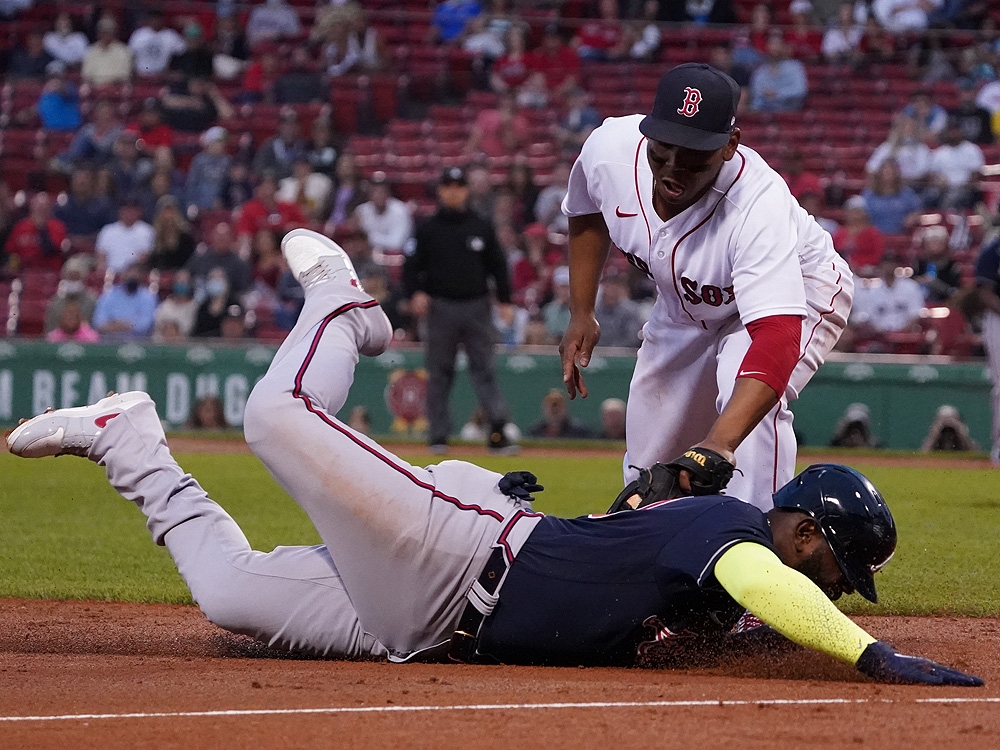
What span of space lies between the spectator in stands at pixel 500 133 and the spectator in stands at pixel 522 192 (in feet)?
3.30

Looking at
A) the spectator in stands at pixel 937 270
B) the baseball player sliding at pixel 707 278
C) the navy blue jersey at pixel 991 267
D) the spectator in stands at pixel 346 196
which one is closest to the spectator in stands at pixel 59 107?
the spectator in stands at pixel 346 196

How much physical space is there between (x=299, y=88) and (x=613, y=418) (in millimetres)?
7247

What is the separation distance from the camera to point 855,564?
153 inches

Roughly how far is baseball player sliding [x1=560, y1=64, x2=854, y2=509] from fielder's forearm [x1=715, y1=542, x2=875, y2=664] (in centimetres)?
38

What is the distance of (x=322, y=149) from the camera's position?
54.8ft

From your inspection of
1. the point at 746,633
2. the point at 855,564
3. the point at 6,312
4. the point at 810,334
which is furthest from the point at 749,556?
the point at 6,312

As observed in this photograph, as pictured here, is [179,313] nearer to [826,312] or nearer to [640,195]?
[640,195]

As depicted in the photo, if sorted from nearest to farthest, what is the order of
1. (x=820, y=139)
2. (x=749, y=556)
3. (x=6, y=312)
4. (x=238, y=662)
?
(x=749, y=556) → (x=238, y=662) → (x=6, y=312) → (x=820, y=139)

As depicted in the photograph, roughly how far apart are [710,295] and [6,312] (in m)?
12.2

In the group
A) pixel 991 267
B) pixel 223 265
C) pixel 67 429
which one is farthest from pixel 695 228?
pixel 223 265

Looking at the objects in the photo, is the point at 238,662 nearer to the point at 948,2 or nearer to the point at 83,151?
the point at 83,151

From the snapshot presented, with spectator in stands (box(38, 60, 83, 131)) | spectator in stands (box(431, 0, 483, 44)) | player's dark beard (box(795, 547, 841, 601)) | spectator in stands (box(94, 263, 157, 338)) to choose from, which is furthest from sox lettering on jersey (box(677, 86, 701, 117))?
spectator in stands (box(38, 60, 83, 131))

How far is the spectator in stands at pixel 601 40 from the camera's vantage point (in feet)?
59.0

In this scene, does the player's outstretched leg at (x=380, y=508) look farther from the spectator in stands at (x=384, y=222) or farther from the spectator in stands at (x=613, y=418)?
the spectator in stands at (x=384, y=222)
